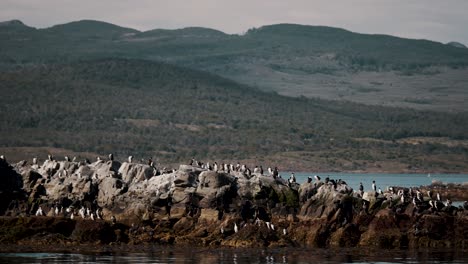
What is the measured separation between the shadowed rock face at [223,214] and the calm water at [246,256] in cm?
229

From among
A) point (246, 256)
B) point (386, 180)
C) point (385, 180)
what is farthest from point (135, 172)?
point (386, 180)

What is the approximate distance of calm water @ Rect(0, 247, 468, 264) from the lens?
5359 centimetres

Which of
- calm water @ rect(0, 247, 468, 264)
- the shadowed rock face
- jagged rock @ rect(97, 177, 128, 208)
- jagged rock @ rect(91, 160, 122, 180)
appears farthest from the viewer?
jagged rock @ rect(91, 160, 122, 180)

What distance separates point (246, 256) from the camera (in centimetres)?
5575

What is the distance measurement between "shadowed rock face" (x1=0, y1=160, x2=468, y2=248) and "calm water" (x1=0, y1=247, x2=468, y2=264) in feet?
7.51

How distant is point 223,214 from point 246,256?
6.83 meters

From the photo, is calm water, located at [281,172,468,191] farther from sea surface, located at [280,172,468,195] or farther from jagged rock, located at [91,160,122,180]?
jagged rock, located at [91,160,122,180]

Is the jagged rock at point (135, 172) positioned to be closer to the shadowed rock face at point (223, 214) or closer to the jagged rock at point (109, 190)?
the shadowed rock face at point (223, 214)

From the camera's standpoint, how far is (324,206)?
62.3 meters

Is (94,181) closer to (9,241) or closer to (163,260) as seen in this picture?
(9,241)

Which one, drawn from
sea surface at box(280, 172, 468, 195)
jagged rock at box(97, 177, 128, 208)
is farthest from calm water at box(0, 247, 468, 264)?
sea surface at box(280, 172, 468, 195)

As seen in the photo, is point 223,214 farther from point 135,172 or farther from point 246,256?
point 135,172

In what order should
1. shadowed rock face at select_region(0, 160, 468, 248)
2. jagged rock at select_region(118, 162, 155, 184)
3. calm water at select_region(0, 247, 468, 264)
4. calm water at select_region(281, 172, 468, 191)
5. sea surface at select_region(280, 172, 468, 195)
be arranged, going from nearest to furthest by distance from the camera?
calm water at select_region(0, 247, 468, 264) → shadowed rock face at select_region(0, 160, 468, 248) → jagged rock at select_region(118, 162, 155, 184) → sea surface at select_region(280, 172, 468, 195) → calm water at select_region(281, 172, 468, 191)

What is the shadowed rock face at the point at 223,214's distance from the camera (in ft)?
198
